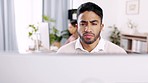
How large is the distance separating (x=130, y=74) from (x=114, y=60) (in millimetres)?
44

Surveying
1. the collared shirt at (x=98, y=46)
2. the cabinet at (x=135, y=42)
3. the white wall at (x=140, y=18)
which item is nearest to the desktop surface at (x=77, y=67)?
the collared shirt at (x=98, y=46)

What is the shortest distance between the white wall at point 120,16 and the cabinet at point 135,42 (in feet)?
0.54

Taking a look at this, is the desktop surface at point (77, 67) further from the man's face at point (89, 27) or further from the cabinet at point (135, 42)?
the cabinet at point (135, 42)

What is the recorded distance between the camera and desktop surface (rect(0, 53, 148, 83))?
1.28ft

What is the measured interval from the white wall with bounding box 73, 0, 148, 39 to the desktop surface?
3.09m

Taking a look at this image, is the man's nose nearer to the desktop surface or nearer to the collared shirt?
the collared shirt

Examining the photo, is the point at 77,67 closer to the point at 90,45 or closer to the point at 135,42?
the point at 90,45

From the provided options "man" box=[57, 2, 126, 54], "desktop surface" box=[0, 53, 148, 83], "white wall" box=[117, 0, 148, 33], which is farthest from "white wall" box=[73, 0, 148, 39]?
"desktop surface" box=[0, 53, 148, 83]

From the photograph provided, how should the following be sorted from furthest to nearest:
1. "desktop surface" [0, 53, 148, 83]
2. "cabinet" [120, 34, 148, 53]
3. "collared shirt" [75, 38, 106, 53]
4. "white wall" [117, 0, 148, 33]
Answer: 1. "white wall" [117, 0, 148, 33]
2. "cabinet" [120, 34, 148, 53]
3. "collared shirt" [75, 38, 106, 53]
4. "desktop surface" [0, 53, 148, 83]

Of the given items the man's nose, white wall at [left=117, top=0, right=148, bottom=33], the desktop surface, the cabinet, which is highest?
white wall at [left=117, top=0, right=148, bottom=33]

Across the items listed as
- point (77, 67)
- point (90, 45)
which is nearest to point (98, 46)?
point (90, 45)

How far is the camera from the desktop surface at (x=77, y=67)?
391 mm

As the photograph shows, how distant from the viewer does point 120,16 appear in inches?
159

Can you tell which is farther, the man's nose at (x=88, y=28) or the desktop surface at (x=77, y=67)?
the man's nose at (x=88, y=28)
